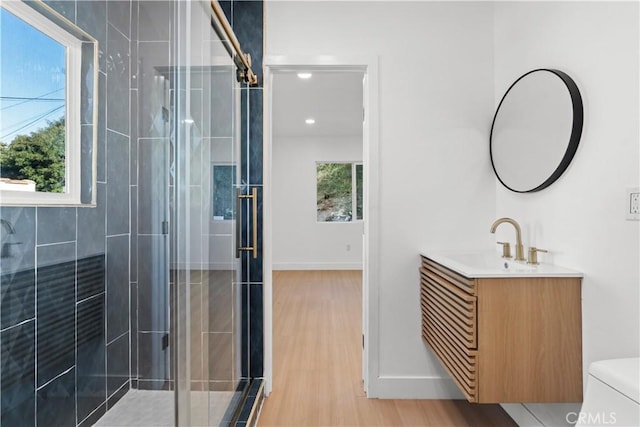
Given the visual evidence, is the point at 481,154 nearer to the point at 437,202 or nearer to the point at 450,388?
the point at 437,202

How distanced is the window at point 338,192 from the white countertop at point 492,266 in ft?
15.8

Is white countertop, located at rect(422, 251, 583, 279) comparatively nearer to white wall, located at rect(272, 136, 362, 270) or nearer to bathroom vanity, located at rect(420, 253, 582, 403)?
bathroom vanity, located at rect(420, 253, 582, 403)

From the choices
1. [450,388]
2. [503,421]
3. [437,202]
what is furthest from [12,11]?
[503,421]

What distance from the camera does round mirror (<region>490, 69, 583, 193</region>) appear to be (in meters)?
1.61

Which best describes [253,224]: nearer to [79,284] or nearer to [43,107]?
[79,284]

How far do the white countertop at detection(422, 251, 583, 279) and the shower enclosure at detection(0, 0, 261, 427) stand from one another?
1133mm

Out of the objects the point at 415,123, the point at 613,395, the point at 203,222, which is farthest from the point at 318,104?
the point at 613,395

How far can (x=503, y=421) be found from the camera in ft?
6.57

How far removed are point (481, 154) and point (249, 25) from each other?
1.69 metres

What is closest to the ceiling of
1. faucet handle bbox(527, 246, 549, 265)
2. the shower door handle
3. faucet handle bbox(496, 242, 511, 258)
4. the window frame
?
the shower door handle

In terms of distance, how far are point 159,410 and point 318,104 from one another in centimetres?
418

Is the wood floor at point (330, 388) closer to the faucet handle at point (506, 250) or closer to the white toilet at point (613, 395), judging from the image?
the faucet handle at point (506, 250)

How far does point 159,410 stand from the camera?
146 cm

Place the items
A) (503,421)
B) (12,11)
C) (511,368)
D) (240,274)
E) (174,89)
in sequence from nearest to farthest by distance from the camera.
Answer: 1. (174,89)
2. (12,11)
3. (511,368)
4. (503,421)
5. (240,274)
